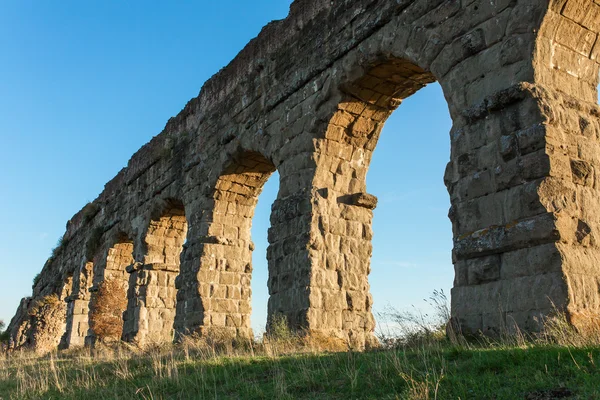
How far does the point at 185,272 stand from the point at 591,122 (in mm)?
8060

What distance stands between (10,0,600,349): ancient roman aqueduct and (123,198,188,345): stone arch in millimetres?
37

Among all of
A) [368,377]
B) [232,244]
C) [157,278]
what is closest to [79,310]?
[157,278]

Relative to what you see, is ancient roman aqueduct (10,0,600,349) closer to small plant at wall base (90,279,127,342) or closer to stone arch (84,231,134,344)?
stone arch (84,231,134,344)

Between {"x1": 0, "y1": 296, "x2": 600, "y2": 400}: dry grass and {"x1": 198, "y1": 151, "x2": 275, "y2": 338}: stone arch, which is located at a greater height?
{"x1": 198, "y1": 151, "x2": 275, "y2": 338}: stone arch

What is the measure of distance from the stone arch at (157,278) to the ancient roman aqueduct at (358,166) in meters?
0.04

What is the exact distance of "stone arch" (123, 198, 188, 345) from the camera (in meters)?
13.4

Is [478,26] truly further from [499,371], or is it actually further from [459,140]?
[499,371]

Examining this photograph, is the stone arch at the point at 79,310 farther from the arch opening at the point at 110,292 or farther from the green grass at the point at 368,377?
the green grass at the point at 368,377

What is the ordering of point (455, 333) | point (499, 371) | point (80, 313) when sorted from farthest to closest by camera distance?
point (80, 313), point (455, 333), point (499, 371)

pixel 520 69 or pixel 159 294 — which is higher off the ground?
pixel 520 69

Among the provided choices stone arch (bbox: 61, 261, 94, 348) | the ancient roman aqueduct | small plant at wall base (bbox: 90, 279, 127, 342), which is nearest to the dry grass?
the ancient roman aqueduct

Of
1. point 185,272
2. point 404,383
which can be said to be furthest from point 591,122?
point 185,272

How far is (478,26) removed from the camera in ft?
Result: 21.0

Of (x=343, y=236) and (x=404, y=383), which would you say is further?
(x=343, y=236)
